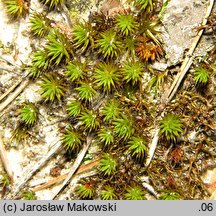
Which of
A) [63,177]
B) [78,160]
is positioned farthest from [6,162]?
[78,160]

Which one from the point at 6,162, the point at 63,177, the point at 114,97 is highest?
the point at 114,97

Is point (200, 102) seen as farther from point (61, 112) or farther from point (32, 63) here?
point (32, 63)

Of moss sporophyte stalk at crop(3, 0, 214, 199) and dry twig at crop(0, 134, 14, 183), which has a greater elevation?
moss sporophyte stalk at crop(3, 0, 214, 199)

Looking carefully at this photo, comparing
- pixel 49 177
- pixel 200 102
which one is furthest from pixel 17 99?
pixel 200 102

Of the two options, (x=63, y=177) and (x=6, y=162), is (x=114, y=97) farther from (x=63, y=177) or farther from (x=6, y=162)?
(x=6, y=162)

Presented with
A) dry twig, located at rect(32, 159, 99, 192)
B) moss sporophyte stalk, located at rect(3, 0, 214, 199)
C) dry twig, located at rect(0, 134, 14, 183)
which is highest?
moss sporophyte stalk, located at rect(3, 0, 214, 199)

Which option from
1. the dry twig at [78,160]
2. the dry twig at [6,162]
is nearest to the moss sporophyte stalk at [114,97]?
the dry twig at [78,160]

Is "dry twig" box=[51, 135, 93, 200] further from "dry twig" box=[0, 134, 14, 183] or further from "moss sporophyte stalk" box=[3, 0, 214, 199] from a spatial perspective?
"dry twig" box=[0, 134, 14, 183]

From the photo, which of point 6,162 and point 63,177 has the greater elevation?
point 6,162

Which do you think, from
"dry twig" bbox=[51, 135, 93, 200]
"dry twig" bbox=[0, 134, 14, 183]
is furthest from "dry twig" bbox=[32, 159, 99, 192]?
"dry twig" bbox=[0, 134, 14, 183]
